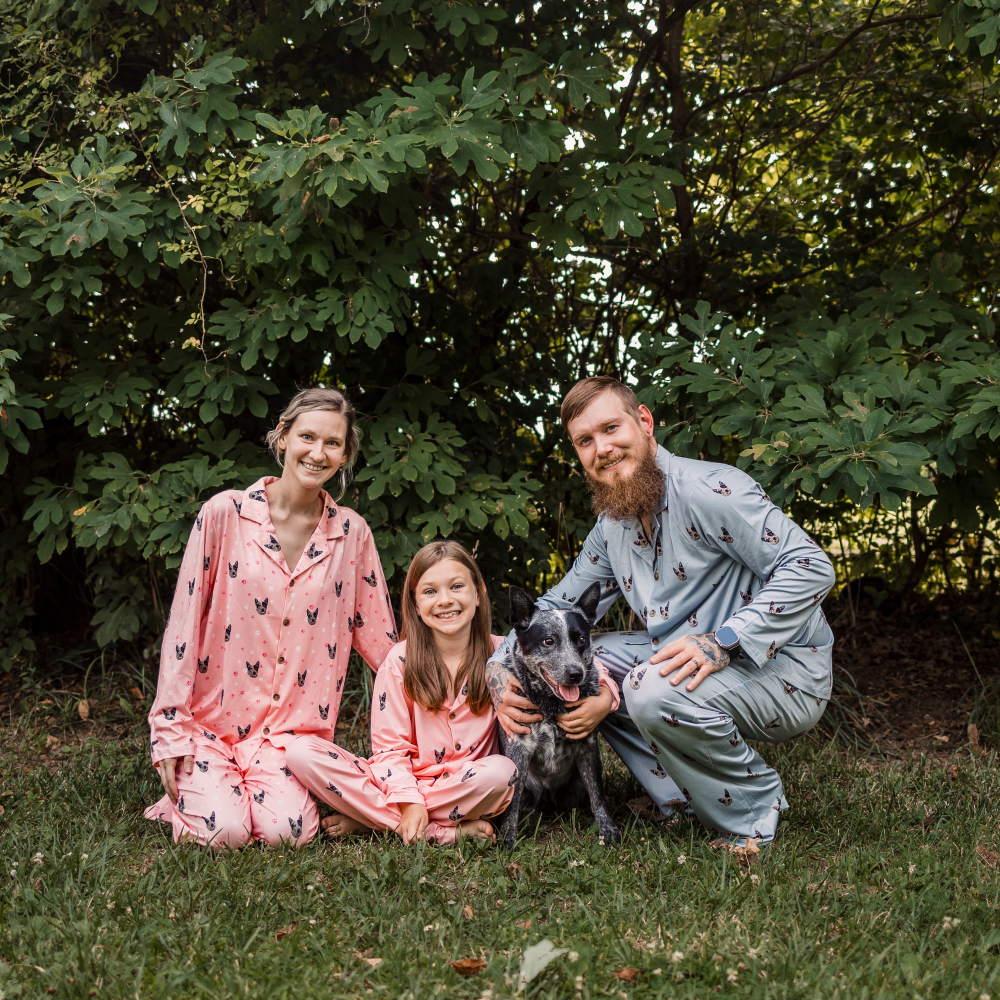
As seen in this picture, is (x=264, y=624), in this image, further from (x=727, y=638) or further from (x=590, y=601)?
(x=727, y=638)

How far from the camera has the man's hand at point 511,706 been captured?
287cm

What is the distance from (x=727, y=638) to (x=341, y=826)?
54.6 inches

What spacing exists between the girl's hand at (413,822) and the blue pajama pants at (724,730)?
0.73 metres

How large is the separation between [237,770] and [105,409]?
1834 mm

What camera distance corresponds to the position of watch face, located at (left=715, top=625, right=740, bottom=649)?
2684mm

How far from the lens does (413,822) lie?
2.83m

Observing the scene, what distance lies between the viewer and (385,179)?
10.8 feet

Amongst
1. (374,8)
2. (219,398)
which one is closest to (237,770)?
(219,398)

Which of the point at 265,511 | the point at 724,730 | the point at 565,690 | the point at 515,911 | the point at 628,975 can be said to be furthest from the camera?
the point at 265,511

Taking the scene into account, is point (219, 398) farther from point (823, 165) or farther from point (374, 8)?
point (823, 165)

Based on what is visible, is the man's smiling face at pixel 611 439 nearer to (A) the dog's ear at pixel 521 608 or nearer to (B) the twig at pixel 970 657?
(A) the dog's ear at pixel 521 608

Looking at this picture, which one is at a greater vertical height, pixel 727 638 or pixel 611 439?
pixel 611 439

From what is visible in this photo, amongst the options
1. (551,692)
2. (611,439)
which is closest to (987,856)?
(551,692)

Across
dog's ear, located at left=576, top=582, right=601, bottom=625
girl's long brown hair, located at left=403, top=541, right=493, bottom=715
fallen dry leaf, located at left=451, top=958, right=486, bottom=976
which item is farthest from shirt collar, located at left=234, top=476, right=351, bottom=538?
fallen dry leaf, located at left=451, top=958, right=486, bottom=976
